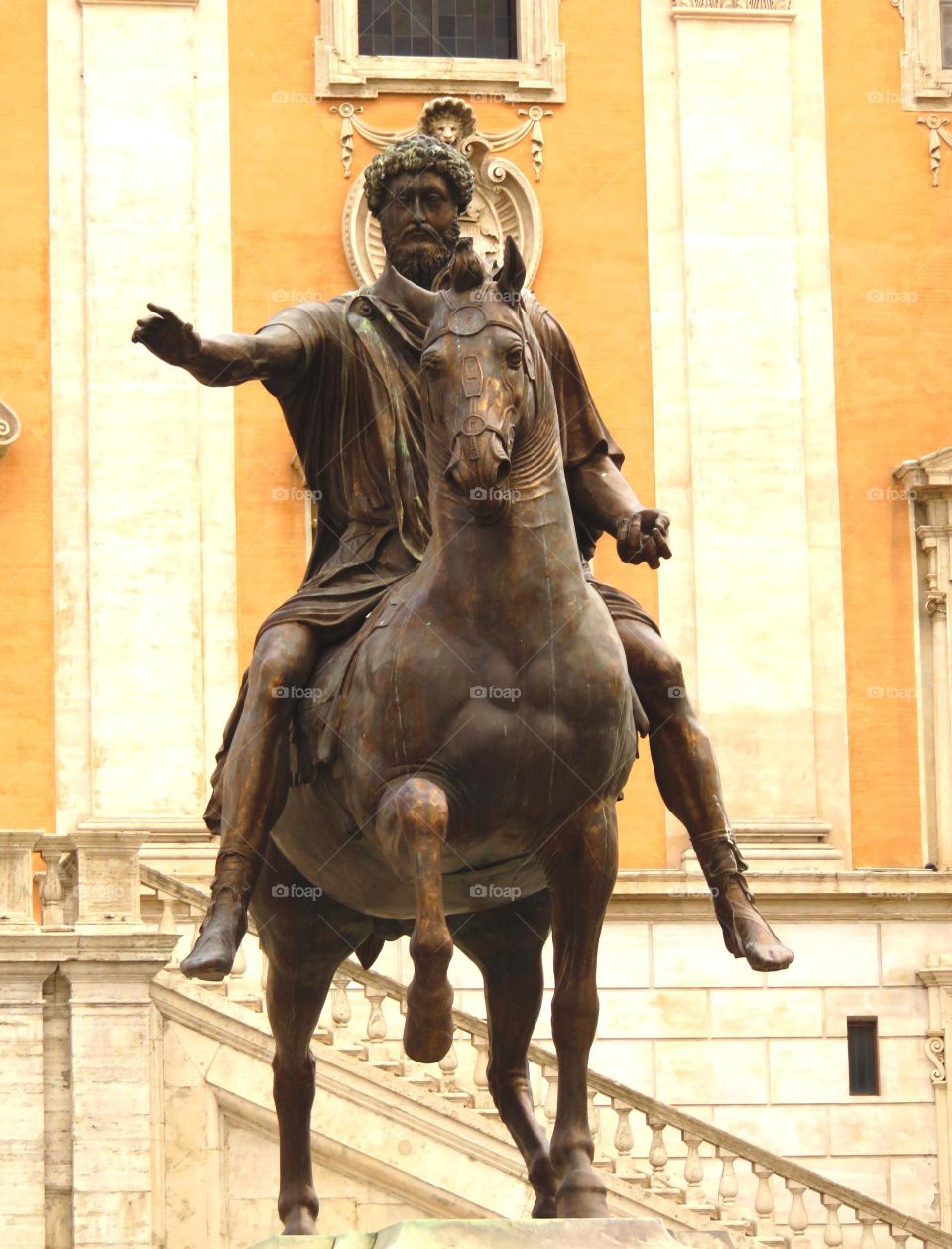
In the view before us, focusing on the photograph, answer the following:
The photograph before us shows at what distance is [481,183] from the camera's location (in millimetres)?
25469

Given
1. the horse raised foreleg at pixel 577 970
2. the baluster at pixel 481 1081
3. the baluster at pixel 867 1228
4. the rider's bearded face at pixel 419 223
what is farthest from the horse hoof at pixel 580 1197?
the baluster at pixel 867 1228

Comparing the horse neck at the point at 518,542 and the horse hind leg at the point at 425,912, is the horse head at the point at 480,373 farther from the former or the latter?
the horse hind leg at the point at 425,912

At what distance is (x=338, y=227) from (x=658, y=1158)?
881 cm

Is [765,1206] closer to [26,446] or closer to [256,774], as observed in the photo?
[26,446]

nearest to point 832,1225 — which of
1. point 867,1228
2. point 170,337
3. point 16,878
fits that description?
point 867,1228

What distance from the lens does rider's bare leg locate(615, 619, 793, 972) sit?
9453 mm

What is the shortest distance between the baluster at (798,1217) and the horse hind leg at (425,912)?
11406 mm

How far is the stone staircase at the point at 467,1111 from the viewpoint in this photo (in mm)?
19219

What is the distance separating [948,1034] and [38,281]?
9218 mm

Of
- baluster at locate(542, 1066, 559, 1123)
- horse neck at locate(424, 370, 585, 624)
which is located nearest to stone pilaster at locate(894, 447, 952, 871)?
baluster at locate(542, 1066, 559, 1123)

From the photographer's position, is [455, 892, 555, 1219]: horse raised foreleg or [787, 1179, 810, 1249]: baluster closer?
[455, 892, 555, 1219]: horse raised foreleg

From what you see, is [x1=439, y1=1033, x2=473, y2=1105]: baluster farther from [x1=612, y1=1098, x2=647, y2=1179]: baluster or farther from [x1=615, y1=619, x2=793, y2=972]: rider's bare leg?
[x1=615, y1=619, x2=793, y2=972]: rider's bare leg

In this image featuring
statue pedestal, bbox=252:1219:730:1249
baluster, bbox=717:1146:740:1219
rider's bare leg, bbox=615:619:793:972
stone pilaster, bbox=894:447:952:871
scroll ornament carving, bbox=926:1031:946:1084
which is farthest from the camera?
stone pilaster, bbox=894:447:952:871

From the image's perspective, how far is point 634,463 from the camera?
25.6 metres
